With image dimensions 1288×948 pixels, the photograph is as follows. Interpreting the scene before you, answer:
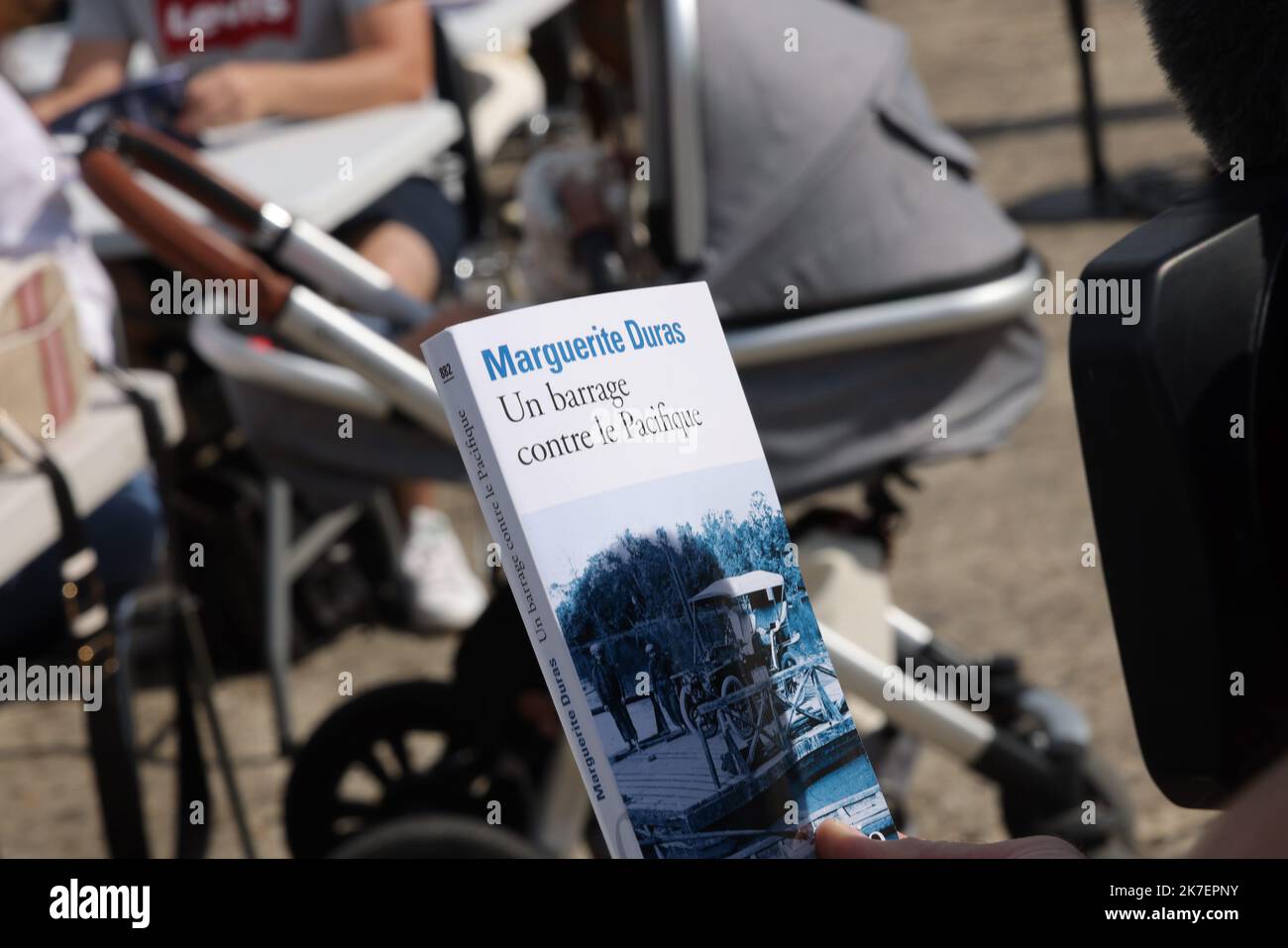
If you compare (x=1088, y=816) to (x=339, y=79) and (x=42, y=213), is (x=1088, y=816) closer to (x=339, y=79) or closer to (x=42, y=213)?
(x=42, y=213)

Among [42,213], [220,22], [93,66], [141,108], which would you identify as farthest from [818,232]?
[93,66]

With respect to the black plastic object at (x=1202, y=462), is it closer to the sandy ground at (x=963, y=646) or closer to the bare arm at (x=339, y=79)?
the sandy ground at (x=963, y=646)

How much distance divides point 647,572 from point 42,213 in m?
1.54

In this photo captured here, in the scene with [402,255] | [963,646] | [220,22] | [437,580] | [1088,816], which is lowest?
[963,646]

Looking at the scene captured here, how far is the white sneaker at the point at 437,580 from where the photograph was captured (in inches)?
128

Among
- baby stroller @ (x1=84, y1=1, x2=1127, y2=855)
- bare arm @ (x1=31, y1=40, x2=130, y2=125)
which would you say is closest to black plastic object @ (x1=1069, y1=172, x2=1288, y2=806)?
baby stroller @ (x1=84, y1=1, x2=1127, y2=855)

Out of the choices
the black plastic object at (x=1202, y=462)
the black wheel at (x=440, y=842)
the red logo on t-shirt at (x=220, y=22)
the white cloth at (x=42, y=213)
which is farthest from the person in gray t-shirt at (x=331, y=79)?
the black plastic object at (x=1202, y=462)

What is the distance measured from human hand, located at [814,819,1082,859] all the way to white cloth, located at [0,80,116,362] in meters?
1.43

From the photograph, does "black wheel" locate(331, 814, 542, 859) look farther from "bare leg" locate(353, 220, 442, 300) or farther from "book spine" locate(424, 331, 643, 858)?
"bare leg" locate(353, 220, 442, 300)

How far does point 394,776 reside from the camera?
6.75ft

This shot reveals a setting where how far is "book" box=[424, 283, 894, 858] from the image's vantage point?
744 millimetres

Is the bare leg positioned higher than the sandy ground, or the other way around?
the bare leg

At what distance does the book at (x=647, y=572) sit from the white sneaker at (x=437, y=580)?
8.15ft
